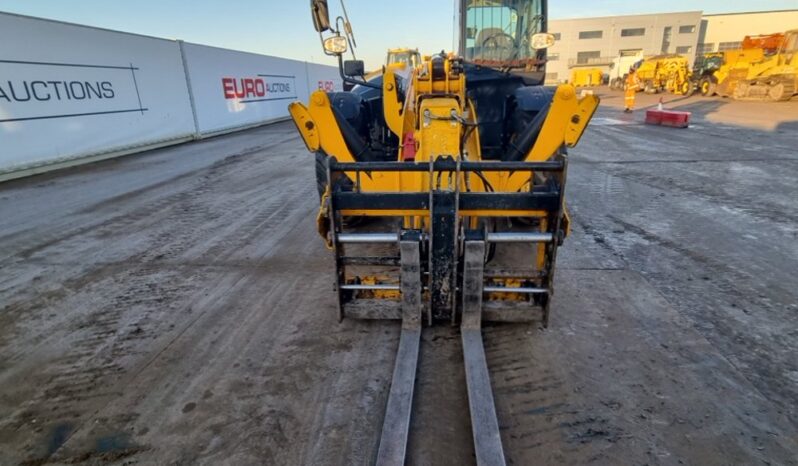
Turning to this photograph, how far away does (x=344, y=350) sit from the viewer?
2684 mm

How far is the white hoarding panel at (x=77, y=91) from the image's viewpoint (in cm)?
803

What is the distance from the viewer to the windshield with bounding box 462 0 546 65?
6.81 m

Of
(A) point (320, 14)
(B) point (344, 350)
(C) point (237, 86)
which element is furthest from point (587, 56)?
(B) point (344, 350)

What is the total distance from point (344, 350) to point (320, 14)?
8.71 feet

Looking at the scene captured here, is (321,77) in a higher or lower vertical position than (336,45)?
higher

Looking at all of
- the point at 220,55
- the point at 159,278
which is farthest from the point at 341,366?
the point at 220,55

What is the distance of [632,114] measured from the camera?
54.6ft

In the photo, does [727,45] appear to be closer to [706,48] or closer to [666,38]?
[706,48]

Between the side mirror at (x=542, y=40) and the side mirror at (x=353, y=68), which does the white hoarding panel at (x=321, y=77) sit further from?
the side mirror at (x=353, y=68)

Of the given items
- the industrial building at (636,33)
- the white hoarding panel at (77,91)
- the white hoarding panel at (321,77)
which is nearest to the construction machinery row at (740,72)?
the white hoarding panel at (321,77)

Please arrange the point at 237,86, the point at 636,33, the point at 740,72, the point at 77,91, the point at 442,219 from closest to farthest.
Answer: the point at 442,219 → the point at 77,91 → the point at 237,86 → the point at 740,72 → the point at 636,33

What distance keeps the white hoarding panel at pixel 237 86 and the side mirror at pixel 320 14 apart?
464 inches

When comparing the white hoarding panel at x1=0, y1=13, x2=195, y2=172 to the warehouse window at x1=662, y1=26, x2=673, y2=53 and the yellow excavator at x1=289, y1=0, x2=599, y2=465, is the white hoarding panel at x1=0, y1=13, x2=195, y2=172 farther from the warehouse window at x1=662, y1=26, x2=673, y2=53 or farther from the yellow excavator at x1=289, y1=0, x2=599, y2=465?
the warehouse window at x1=662, y1=26, x2=673, y2=53

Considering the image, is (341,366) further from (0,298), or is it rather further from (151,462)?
(0,298)
